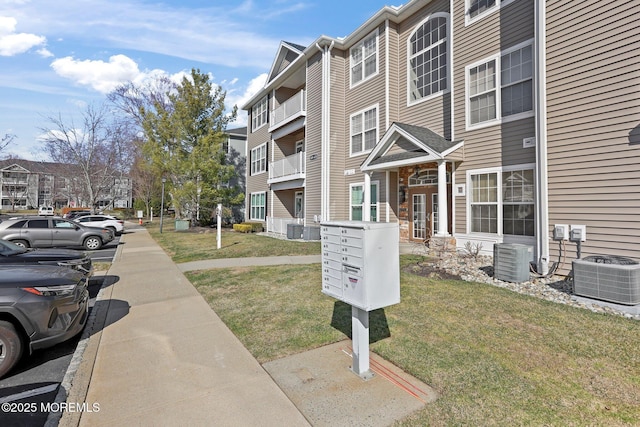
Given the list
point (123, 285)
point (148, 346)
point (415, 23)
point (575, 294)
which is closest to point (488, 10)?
point (415, 23)

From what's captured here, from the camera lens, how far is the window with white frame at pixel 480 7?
940 centimetres

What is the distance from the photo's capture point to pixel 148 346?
13.9 ft

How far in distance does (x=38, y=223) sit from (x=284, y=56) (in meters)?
15.7

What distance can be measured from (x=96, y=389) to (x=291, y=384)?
1.98 meters

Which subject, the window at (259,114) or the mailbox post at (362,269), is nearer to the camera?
the mailbox post at (362,269)

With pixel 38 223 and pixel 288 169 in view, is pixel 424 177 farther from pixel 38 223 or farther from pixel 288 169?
pixel 38 223

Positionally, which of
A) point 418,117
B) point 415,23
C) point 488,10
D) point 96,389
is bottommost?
point 96,389

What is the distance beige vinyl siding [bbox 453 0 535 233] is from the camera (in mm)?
8711

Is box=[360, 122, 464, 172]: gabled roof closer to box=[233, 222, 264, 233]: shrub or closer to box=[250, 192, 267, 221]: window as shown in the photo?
box=[233, 222, 264, 233]: shrub

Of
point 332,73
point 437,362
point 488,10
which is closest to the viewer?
point 437,362

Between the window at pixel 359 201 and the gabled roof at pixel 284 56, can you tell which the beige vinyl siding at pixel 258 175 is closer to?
the gabled roof at pixel 284 56

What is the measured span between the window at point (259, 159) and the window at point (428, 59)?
12336 millimetres

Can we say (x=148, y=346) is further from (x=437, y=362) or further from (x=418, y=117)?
(x=418, y=117)

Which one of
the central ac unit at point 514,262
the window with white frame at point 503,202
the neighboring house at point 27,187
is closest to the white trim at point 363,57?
the window with white frame at point 503,202
